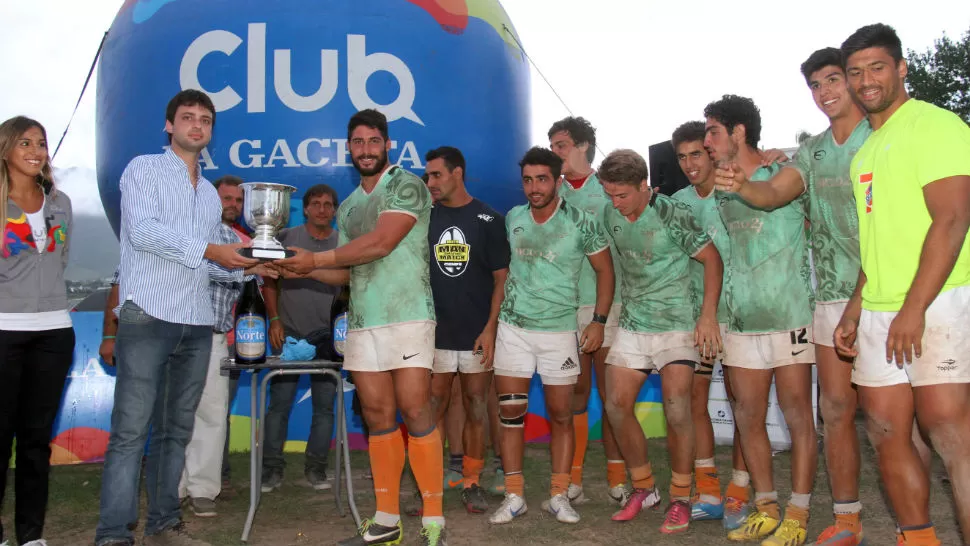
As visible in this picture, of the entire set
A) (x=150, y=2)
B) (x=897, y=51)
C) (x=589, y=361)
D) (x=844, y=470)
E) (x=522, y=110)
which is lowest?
(x=844, y=470)

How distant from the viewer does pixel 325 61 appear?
7508 millimetres

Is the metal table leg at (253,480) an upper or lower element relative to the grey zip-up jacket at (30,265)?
lower

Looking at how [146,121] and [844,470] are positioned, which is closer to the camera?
[844,470]

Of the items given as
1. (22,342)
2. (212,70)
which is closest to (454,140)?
(212,70)

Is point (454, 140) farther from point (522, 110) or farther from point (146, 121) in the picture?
point (146, 121)

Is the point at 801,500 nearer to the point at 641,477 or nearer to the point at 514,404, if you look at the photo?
the point at 641,477

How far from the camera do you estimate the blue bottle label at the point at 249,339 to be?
508 centimetres

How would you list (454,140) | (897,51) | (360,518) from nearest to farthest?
(897,51) < (360,518) < (454,140)

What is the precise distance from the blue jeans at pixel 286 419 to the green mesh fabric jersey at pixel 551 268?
1897 millimetres

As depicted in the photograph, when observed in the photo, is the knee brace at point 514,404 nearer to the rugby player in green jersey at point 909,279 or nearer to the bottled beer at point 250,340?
the bottled beer at point 250,340

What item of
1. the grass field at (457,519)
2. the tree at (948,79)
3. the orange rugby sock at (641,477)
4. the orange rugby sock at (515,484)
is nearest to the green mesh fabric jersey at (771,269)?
the orange rugby sock at (641,477)

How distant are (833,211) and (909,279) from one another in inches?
39.2

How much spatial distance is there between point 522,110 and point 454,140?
1.26 meters

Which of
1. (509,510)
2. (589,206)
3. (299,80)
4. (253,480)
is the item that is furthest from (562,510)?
(299,80)
